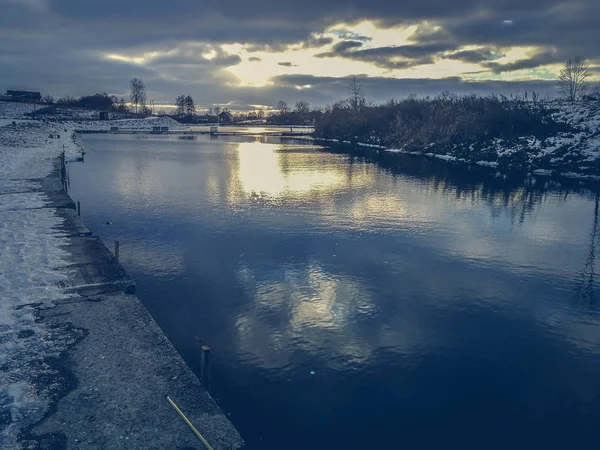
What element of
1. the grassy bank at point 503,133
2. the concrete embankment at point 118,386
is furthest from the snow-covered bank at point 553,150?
the concrete embankment at point 118,386

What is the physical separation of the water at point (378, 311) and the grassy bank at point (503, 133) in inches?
1453

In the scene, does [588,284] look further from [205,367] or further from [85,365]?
[85,365]

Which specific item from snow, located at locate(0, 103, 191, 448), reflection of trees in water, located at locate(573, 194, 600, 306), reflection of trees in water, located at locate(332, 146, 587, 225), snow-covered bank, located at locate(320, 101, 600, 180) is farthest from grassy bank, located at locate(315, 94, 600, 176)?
snow, located at locate(0, 103, 191, 448)

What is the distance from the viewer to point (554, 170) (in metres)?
81.9

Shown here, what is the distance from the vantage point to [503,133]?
103 meters

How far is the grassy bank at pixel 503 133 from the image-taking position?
84.9 m

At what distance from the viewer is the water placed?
16.5m

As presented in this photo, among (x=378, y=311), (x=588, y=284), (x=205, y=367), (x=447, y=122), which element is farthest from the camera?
(x=447, y=122)

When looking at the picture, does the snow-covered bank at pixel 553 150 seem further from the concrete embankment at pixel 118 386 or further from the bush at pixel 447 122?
the concrete embankment at pixel 118 386

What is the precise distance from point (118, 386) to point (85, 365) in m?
2.10

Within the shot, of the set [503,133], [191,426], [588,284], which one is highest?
[503,133]

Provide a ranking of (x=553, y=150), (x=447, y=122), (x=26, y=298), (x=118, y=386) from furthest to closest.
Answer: (x=447, y=122) < (x=553, y=150) < (x=26, y=298) < (x=118, y=386)

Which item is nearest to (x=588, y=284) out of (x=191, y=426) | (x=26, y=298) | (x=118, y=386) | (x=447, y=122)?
(x=191, y=426)

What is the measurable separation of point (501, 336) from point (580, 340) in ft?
12.2
